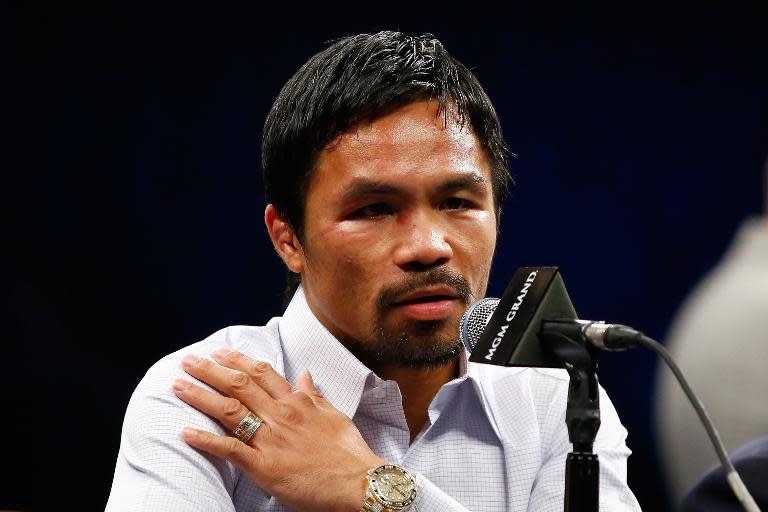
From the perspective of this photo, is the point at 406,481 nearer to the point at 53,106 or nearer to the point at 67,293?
the point at 67,293

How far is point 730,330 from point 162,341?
192 cm

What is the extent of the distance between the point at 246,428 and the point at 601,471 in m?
0.76

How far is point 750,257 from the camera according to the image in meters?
3.71

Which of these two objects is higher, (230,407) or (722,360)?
(230,407)

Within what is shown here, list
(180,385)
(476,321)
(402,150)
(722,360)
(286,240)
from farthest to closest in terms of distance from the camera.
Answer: (722,360) → (286,240) → (402,150) → (180,385) → (476,321)

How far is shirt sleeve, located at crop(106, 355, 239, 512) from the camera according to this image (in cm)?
181

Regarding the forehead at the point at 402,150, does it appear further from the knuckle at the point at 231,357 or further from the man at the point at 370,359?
the knuckle at the point at 231,357

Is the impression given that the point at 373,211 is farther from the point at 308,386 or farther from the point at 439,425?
the point at 439,425

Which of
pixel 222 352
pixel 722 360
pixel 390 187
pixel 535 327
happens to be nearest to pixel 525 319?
pixel 535 327

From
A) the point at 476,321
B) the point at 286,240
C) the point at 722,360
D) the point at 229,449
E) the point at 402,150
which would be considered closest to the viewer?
the point at 476,321

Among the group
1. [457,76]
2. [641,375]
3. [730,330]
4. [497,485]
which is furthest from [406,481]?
[641,375]

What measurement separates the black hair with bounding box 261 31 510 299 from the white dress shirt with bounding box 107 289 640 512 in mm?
279

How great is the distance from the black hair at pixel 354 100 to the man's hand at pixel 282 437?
0.42m

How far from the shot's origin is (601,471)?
6.84ft
